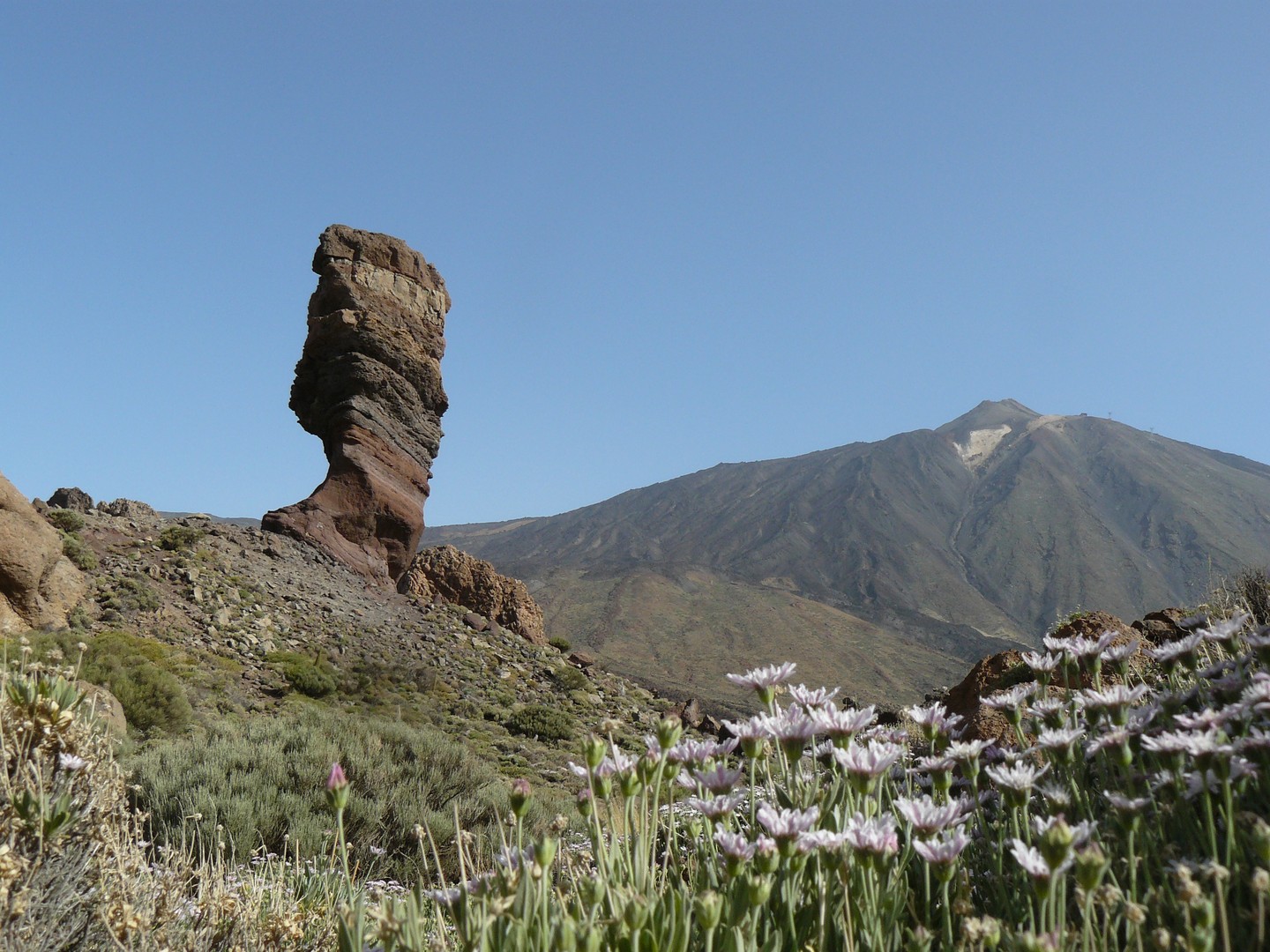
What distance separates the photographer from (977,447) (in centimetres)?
19175

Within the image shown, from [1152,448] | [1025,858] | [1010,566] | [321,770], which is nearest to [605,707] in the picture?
[321,770]

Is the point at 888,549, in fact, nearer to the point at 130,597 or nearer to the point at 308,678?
the point at 308,678

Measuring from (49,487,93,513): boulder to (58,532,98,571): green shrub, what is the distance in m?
8.70

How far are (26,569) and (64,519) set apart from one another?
5.59m

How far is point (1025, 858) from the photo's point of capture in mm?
1407

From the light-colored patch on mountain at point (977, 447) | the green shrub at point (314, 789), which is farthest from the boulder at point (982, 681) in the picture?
the light-colored patch on mountain at point (977, 447)

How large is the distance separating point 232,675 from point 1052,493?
161136 mm

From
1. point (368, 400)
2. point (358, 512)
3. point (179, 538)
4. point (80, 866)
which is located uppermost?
point (368, 400)

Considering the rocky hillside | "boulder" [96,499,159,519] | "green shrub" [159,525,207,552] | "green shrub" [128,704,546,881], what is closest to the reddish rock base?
the rocky hillside

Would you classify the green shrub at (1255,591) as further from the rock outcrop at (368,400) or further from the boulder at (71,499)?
the boulder at (71,499)

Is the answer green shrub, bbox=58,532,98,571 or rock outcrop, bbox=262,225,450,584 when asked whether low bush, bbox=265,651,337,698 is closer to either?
green shrub, bbox=58,532,98,571

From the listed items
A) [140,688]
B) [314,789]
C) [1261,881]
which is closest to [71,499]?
[140,688]

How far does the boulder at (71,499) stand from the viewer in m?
23.7

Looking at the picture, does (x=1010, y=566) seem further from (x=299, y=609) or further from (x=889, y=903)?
(x=889, y=903)
